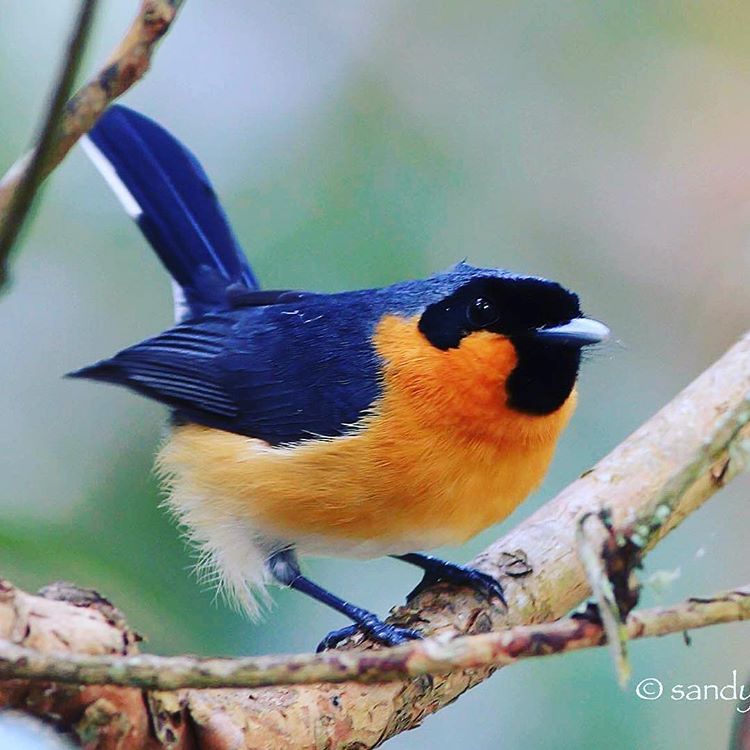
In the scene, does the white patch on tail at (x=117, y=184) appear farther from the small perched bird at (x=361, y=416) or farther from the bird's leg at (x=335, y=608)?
the bird's leg at (x=335, y=608)

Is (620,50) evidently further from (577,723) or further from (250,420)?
(577,723)

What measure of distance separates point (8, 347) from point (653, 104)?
201cm

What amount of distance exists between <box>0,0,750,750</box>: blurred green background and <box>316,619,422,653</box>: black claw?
260mm

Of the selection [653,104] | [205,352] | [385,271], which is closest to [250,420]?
[205,352]

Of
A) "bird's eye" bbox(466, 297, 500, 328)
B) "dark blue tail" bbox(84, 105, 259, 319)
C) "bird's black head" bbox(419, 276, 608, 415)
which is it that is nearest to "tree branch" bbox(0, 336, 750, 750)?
"bird's black head" bbox(419, 276, 608, 415)

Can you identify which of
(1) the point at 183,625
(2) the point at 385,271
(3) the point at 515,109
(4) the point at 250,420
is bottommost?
(1) the point at 183,625

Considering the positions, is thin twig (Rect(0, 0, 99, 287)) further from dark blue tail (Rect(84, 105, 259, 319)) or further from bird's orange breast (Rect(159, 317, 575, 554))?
dark blue tail (Rect(84, 105, 259, 319))

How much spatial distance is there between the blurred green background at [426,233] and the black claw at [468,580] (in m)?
0.29

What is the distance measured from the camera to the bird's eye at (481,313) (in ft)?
6.63

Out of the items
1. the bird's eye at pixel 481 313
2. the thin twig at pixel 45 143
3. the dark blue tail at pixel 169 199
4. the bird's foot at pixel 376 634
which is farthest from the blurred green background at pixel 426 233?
the thin twig at pixel 45 143

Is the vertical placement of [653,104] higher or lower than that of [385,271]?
higher

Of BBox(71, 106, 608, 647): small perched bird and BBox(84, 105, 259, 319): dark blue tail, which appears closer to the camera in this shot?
BBox(71, 106, 608, 647): small perched bird

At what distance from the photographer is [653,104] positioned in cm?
320

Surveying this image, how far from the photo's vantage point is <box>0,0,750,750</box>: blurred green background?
2.22 metres
